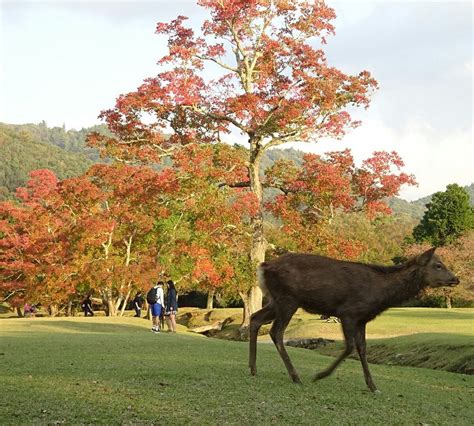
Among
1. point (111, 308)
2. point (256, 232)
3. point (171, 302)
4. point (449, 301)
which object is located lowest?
point (111, 308)

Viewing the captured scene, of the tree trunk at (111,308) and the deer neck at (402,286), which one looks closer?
the deer neck at (402,286)

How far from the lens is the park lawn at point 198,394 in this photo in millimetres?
7406

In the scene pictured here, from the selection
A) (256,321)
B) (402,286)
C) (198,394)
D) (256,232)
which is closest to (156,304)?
(256,232)

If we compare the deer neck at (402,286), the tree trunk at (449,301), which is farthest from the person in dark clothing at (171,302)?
the tree trunk at (449,301)

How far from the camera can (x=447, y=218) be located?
7019 cm

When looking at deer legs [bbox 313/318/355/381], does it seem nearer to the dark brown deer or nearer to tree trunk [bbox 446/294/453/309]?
the dark brown deer

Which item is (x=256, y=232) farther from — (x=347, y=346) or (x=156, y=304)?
(x=347, y=346)

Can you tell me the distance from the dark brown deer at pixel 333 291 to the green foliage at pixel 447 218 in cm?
5923

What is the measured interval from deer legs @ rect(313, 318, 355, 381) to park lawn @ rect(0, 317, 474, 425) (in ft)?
0.74

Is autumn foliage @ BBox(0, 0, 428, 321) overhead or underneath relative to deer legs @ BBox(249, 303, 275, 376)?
overhead

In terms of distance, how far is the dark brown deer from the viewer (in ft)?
34.7

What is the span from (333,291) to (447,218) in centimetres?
6341

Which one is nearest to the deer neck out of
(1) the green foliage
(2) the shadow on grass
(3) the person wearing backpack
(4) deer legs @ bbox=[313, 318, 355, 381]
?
(4) deer legs @ bbox=[313, 318, 355, 381]

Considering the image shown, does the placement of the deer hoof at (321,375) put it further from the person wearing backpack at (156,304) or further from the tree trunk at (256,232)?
the tree trunk at (256,232)
